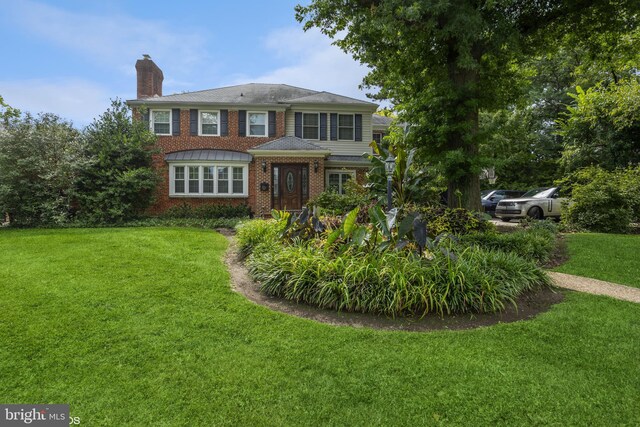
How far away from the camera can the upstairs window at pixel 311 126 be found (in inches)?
623

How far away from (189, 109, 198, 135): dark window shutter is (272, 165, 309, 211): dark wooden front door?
441cm

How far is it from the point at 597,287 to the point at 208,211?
518 inches

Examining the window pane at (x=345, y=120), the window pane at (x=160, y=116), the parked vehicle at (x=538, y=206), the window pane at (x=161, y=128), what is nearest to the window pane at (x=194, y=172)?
the window pane at (x=161, y=128)

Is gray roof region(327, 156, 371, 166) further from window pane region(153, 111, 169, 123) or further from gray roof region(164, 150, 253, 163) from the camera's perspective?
window pane region(153, 111, 169, 123)

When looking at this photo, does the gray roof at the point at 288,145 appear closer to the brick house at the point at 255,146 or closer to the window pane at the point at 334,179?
the brick house at the point at 255,146

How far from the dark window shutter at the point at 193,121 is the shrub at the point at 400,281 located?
490 inches

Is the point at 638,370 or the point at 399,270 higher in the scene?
the point at 399,270

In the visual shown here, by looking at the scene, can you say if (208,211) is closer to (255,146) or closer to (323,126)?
(255,146)

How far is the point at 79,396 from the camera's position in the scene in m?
2.30

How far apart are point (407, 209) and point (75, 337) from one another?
251 inches

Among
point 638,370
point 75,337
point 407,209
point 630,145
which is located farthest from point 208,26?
point 630,145

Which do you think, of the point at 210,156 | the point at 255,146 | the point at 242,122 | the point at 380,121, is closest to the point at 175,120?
the point at 210,156

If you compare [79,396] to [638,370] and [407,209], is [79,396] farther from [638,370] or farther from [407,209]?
[407,209]

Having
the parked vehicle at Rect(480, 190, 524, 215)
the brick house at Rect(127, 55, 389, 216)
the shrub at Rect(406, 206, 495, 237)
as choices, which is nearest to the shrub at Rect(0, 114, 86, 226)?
the brick house at Rect(127, 55, 389, 216)
